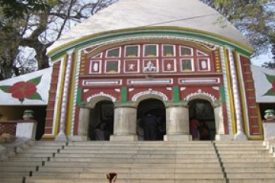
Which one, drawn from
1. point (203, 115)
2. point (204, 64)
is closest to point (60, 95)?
point (204, 64)

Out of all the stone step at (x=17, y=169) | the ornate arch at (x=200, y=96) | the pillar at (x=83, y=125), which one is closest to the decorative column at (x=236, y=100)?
the ornate arch at (x=200, y=96)

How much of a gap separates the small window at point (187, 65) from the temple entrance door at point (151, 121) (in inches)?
85.0

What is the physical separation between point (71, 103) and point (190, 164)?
6375 mm

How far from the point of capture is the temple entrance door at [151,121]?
15.9 m

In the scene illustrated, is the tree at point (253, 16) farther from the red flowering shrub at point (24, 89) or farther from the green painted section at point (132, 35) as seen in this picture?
the red flowering shrub at point (24, 89)

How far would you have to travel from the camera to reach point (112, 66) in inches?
641

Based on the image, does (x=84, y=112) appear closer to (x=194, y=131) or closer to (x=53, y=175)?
(x=194, y=131)

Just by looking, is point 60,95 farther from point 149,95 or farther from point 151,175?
point 151,175

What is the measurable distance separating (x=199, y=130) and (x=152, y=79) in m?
2.70

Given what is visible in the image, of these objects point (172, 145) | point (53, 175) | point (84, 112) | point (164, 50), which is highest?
point (164, 50)

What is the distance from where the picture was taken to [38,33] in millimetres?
22688

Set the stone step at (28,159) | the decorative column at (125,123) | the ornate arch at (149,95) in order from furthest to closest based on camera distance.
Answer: the ornate arch at (149,95) → the decorative column at (125,123) → the stone step at (28,159)

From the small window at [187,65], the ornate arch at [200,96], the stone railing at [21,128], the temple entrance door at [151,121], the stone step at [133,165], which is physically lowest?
the stone step at [133,165]

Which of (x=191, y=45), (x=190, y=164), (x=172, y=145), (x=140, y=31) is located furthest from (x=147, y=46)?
(x=190, y=164)
